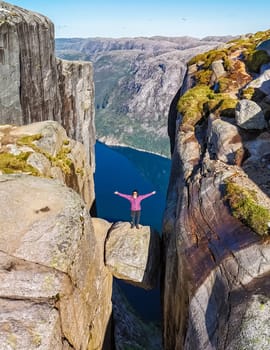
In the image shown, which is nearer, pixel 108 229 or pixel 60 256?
pixel 60 256

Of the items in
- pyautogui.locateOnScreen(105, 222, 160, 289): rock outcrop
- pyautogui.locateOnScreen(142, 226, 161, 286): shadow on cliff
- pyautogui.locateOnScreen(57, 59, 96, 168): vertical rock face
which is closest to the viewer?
pyautogui.locateOnScreen(105, 222, 160, 289): rock outcrop

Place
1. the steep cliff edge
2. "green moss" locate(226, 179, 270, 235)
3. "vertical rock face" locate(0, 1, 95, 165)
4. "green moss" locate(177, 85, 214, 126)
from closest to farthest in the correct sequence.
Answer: the steep cliff edge < "green moss" locate(226, 179, 270, 235) < "green moss" locate(177, 85, 214, 126) < "vertical rock face" locate(0, 1, 95, 165)

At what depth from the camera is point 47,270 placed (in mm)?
15805

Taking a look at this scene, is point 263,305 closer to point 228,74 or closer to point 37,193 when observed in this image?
point 37,193

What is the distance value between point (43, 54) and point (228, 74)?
79.8ft

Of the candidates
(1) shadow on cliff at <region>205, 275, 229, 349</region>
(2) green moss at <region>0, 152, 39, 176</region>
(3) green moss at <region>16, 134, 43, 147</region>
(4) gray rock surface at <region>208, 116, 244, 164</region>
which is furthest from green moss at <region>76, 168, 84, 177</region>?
(1) shadow on cliff at <region>205, 275, 229, 349</region>

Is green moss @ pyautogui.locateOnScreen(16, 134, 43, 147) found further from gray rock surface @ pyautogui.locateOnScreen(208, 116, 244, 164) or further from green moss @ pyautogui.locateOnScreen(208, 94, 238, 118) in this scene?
green moss @ pyautogui.locateOnScreen(208, 94, 238, 118)

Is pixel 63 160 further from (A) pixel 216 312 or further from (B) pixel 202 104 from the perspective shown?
(A) pixel 216 312

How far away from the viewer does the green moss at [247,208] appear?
1634cm

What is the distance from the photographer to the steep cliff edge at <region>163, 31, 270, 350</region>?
14.0m

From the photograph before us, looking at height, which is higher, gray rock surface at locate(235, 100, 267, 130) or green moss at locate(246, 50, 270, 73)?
green moss at locate(246, 50, 270, 73)

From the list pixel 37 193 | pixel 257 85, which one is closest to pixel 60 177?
pixel 37 193

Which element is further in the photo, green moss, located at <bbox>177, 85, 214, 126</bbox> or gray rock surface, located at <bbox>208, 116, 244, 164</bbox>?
green moss, located at <bbox>177, 85, 214, 126</bbox>

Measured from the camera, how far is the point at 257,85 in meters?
32.6
